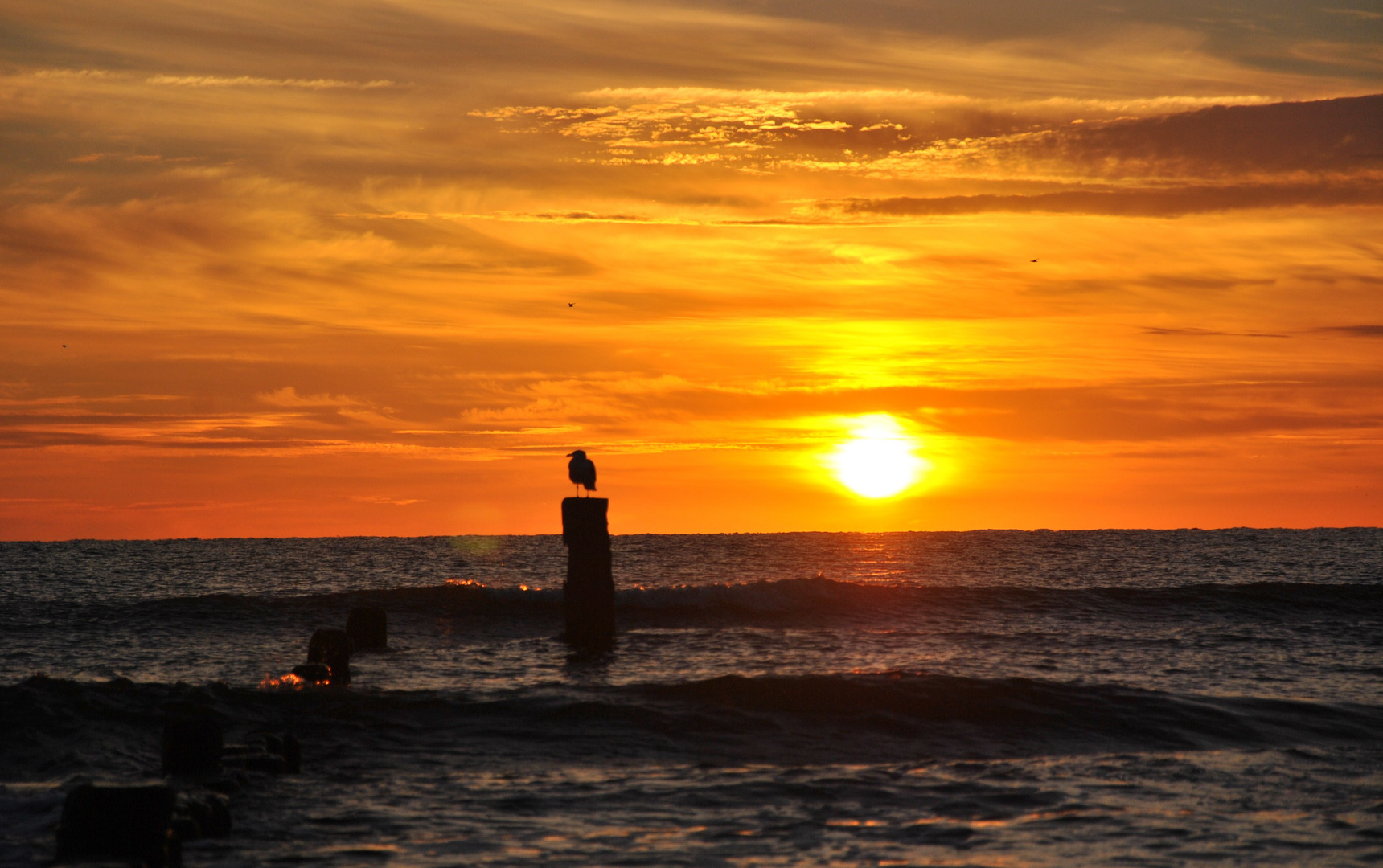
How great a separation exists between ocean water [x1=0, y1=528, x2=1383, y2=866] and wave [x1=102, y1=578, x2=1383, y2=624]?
38 centimetres

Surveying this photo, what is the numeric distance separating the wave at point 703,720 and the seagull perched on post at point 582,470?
443 centimetres

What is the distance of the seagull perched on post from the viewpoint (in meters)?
20.8

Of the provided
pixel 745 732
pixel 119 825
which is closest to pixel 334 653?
pixel 745 732

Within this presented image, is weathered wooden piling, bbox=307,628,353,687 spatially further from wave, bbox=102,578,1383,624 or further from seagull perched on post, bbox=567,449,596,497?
wave, bbox=102,578,1383,624

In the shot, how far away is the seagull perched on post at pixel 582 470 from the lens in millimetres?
20812

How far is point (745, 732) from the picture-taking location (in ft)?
49.6

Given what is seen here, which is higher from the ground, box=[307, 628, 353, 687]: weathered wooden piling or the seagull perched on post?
the seagull perched on post

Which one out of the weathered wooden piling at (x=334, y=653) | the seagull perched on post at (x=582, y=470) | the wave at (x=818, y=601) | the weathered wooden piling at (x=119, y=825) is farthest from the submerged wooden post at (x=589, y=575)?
the weathered wooden piling at (x=119, y=825)

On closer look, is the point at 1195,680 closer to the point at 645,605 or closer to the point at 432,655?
the point at 432,655

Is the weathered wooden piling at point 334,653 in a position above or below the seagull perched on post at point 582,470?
below

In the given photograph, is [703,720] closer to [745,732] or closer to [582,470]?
[745,732]

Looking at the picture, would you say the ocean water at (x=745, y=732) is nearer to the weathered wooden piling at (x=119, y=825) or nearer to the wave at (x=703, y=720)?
the wave at (x=703, y=720)

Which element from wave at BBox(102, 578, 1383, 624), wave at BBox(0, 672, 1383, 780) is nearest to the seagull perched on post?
wave at BBox(0, 672, 1383, 780)

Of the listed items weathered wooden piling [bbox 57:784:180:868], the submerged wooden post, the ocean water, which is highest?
the submerged wooden post
